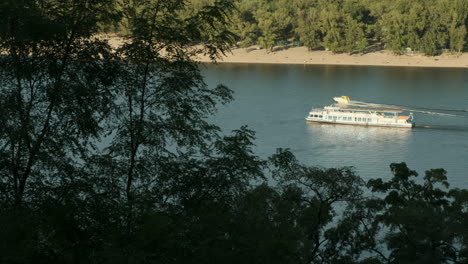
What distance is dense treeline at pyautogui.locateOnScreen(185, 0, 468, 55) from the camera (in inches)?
1802

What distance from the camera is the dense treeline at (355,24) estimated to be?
45781 millimetres

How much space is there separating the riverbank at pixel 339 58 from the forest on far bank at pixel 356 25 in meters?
0.51

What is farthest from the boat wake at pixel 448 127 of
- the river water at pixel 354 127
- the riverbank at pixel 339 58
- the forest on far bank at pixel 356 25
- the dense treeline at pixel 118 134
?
the riverbank at pixel 339 58

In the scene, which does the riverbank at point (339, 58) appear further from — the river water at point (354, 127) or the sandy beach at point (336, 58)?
the river water at point (354, 127)

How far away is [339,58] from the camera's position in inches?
1890

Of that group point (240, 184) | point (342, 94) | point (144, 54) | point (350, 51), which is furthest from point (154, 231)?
point (350, 51)

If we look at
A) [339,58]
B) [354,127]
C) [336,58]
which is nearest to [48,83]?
[354,127]

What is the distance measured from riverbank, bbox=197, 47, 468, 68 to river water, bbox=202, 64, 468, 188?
87.3 inches

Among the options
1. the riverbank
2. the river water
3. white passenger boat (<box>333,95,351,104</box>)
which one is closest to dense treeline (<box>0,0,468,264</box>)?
the river water

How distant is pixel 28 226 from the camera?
4.98m

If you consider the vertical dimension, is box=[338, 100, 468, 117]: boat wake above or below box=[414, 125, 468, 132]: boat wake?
above

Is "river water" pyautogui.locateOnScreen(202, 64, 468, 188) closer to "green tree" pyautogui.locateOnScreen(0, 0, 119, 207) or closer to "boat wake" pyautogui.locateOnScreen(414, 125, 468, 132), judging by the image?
"boat wake" pyautogui.locateOnScreen(414, 125, 468, 132)

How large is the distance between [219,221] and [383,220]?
3.97 metres

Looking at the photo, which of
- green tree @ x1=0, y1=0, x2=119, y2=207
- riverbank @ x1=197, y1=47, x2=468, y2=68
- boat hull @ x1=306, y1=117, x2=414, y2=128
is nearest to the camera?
green tree @ x1=0, y1=0, x2=119, y2=207
